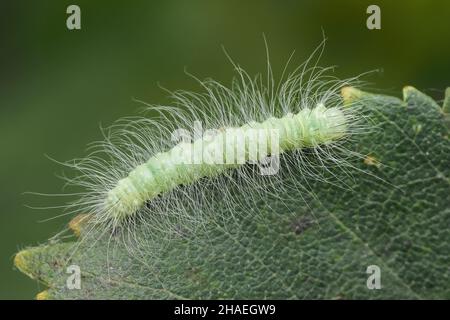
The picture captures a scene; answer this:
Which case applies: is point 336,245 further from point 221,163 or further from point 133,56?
point 133,56

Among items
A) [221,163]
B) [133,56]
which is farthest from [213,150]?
[133,56]

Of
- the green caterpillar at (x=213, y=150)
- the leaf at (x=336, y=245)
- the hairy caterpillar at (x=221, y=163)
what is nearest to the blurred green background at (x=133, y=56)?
the hairy caterpillar at (x=221, y=163)

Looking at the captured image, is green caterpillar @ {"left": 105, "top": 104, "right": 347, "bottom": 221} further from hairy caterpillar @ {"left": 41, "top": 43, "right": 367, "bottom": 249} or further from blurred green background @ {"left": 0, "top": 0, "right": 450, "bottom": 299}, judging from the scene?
blurred green background @ {"left": 0, "top": 0, "right": 450, "bottom": 299}

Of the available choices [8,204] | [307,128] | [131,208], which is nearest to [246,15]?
[307,128]

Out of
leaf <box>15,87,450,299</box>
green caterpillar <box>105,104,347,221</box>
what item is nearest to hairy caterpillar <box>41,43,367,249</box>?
green caterpillar <box>105,104,347,221</box>

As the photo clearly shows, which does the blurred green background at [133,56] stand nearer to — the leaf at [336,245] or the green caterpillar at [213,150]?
the green caterpillar at [213,150]
